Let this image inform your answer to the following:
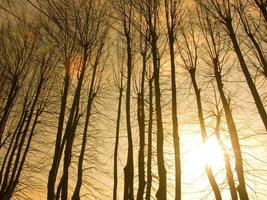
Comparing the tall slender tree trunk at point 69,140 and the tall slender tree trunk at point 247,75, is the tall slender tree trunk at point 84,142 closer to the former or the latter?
the tall slender tree trunk at point 69,140

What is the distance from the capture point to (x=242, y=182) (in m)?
11.2

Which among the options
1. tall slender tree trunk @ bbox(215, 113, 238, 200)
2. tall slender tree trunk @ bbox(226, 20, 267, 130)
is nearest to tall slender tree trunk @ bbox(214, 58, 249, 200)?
A: tall slender tree trunk @ bbox(215, 113, 238, 200)

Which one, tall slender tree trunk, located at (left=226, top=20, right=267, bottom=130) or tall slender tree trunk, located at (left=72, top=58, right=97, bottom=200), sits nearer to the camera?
tall slender tree trunk, located at (left=226, top=20, right=267, bottom=130)

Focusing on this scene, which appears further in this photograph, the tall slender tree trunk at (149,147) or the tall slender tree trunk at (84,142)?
the tall slender tree trunk at (84,142)

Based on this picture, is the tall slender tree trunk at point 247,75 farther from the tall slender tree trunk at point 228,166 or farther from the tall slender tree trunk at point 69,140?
the tall slender tree trunk at point 69,140

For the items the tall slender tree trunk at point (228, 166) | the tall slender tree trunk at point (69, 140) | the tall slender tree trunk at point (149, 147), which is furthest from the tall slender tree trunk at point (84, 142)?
the tall slender tree trunk at point (228, 166)

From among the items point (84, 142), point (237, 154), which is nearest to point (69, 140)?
point (84, 142)

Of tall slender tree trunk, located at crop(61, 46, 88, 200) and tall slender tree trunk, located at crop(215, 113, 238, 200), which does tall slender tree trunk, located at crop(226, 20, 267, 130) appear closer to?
tall slender tree trunk, located at crop(215, 113, 238, 200)

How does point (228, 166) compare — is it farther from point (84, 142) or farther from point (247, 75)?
point (84, 142)

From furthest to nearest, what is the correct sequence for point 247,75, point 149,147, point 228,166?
point 228,166 → point 149,147 → point 247,75

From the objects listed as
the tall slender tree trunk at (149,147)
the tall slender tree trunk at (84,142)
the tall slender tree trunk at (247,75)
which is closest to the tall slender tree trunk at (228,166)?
the tall slender tree trunk at (149,147)

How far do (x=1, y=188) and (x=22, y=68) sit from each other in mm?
5997

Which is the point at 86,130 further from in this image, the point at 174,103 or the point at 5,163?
the point at 174,103

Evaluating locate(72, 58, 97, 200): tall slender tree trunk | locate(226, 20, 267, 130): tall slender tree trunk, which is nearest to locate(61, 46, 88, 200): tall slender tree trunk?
locate(72, 58, 97, 200): tall slender tree trunk
